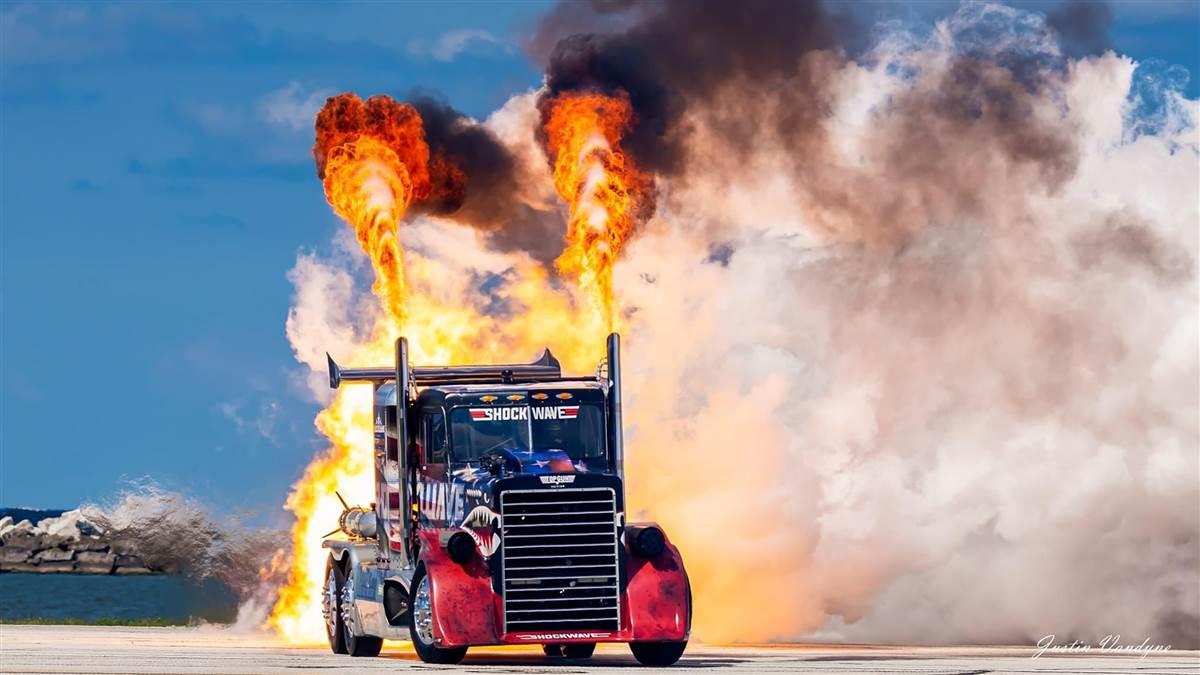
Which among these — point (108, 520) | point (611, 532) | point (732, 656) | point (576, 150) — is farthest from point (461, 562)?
point (108, 520)

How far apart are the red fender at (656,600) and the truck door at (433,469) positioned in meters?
3.66

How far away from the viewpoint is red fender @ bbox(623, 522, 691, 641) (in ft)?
123

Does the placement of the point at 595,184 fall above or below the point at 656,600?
above

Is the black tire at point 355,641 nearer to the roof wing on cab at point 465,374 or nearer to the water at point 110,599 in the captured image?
the roof wing on cab at point 465,374

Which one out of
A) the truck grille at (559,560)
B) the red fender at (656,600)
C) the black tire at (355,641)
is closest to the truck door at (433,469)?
the truck grille at (559,560)

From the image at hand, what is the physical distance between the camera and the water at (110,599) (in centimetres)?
6216

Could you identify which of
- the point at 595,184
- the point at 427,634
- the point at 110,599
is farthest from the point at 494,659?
the point at 110,599

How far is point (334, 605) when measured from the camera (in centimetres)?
4391

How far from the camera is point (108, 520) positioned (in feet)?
195

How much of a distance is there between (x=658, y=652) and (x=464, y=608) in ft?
12.6

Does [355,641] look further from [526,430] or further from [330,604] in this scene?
[526,430]

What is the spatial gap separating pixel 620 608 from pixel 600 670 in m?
1.77

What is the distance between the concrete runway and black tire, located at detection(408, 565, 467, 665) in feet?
1.23

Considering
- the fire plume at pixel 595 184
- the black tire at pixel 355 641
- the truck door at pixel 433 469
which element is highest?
the fire plume at pixel 595 184
